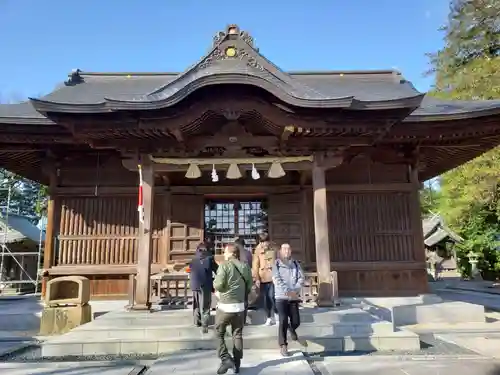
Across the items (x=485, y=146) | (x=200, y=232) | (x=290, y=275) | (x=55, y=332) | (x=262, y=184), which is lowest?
(x=55, y=332)

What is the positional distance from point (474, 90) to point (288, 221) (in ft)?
41.1

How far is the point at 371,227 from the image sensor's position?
1055 centimetres

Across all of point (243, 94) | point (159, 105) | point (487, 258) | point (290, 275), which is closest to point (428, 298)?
point (290, 275)

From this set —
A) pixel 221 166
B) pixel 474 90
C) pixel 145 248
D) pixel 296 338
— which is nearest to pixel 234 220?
pixel 221 166

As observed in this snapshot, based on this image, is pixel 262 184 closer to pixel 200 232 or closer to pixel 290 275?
pixel 200 232

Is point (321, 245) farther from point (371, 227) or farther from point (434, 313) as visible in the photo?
point (434, 313)

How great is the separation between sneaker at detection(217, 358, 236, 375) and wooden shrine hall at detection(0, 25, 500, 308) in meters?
3.44

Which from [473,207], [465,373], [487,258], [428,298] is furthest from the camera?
[487,258]

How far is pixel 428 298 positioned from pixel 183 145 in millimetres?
7197

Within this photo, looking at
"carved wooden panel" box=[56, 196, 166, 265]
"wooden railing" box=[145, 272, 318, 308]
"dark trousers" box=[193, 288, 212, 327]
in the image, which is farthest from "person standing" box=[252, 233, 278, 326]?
"carved wooden panel" box=[56, 196, 166, 265]

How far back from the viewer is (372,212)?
1064 centimetres

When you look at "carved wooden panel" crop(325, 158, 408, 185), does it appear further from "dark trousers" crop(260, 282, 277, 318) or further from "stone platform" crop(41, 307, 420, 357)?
"dark trousers" crop(260, 282, 277, 318)

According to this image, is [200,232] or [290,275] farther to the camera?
[200,232]

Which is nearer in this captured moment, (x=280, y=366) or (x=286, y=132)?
(x=280, y=366)
